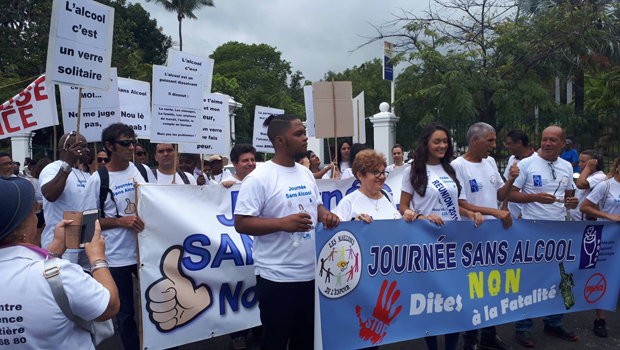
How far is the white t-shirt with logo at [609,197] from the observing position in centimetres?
521

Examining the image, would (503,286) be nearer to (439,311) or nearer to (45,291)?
(439,311)

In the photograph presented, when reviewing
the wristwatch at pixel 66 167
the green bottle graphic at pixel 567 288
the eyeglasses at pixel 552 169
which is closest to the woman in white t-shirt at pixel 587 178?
the eyeglasses at pixel 552 169

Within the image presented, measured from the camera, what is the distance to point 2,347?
1.79m

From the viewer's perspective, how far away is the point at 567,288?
15.5 feet

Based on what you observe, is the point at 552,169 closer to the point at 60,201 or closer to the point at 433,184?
the point at 433,184

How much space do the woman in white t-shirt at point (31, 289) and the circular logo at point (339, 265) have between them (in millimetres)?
1707

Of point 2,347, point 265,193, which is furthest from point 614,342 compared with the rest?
point 2,347

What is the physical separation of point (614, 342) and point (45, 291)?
16.6ft

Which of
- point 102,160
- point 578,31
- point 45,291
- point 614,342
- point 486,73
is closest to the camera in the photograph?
point 45,291

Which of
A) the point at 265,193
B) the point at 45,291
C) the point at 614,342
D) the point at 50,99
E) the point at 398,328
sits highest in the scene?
the point at 50,99

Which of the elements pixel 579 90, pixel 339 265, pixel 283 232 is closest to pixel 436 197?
pixel 339 265

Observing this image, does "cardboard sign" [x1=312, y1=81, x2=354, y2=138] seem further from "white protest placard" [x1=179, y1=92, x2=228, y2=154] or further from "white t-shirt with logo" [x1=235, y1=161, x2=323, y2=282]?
"white t-shirt with logo" [x1=235, y1=161, x2=323, y2=282]

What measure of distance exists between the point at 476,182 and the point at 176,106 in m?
2.98

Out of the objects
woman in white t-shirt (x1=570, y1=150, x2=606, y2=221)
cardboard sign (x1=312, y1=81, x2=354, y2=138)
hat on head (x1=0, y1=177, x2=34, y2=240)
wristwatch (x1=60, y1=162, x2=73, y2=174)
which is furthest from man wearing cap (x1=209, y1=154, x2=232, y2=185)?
hat on head (x1=0, y1=177, x2=34, y2=240)
